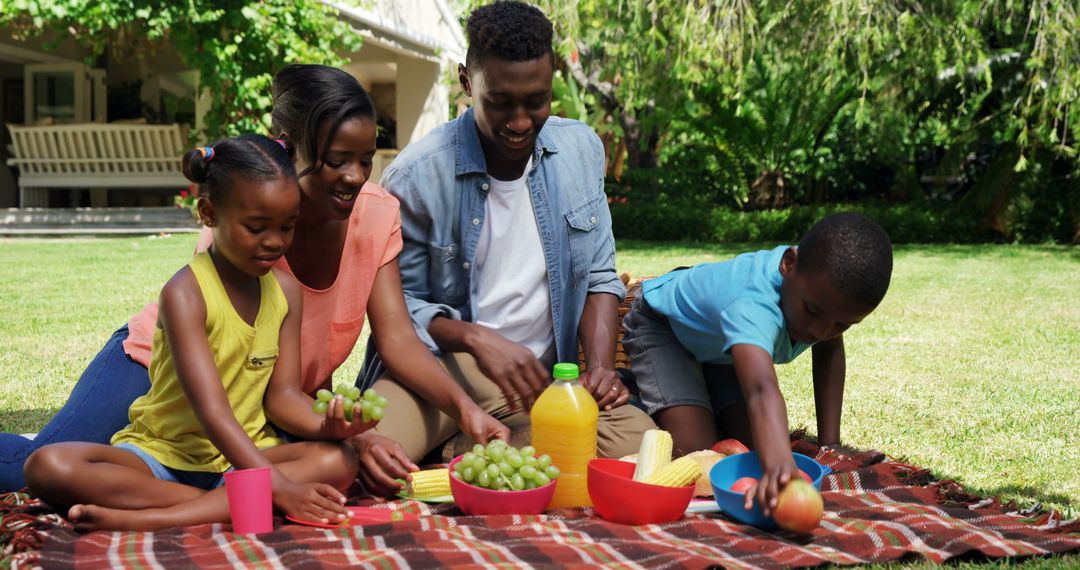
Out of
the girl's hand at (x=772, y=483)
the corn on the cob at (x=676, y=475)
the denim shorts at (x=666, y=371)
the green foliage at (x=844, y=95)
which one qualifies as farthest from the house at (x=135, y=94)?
the girl's hand at (x=772, y=483)

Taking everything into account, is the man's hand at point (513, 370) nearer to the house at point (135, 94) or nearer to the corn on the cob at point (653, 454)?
the corn on the cob at point (653, 454)

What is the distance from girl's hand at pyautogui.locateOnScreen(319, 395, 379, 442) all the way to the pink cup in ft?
0.68

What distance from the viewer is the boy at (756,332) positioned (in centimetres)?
270

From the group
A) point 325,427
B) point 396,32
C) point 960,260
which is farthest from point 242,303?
point 396,32

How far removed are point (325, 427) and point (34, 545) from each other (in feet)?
2.34

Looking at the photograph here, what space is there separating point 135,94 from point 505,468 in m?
16.0

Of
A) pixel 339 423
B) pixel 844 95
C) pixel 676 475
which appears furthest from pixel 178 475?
pixel 844 95

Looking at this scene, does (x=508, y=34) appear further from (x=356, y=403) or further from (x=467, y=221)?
(x=356, y=403)

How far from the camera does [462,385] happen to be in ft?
11.0

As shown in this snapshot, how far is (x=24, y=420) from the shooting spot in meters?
3.89

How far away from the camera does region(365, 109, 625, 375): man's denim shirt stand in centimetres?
339

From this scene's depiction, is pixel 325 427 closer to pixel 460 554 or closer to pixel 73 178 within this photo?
pixel 460 554

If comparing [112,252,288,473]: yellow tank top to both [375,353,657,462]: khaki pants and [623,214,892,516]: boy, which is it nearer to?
[375,353,657,462]: khaki pants

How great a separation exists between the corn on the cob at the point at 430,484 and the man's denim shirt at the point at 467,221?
1.80 feet
